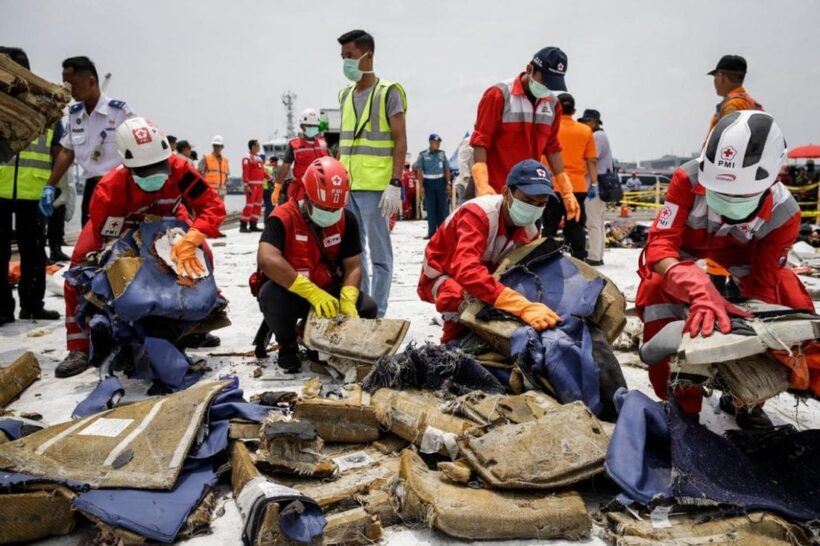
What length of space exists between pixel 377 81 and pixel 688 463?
3045 millimetres

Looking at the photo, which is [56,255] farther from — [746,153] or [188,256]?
[746,153]

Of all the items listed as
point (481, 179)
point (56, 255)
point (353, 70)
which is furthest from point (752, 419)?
point (56, 255)

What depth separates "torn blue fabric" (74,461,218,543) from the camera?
164 centimetres

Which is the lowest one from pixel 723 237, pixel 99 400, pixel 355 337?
pixel 99 400

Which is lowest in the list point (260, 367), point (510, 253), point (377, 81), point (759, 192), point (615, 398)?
point (260, 367)

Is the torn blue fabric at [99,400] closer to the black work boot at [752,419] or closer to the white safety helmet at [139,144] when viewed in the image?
the white safety helmet at [139,144]

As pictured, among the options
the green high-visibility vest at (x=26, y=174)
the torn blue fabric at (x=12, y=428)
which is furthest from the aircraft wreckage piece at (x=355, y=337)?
the green high-visibility vest at (x=26, y=174)

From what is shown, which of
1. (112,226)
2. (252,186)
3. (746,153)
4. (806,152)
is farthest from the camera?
(806,152)

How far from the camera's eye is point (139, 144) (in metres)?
3.09

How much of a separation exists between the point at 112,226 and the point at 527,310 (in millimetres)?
2256

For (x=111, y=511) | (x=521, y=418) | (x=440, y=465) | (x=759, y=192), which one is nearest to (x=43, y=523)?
(x=111, y=511)

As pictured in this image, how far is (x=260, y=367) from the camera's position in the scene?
335cm

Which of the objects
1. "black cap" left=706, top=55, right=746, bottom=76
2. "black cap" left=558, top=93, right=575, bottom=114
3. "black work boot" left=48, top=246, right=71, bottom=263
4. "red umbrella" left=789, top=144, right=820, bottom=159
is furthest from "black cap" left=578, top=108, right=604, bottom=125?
"red umbrella" left=789, top=144, right=820, bottom=159

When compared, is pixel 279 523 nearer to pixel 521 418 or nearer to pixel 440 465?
pixel 440 465
